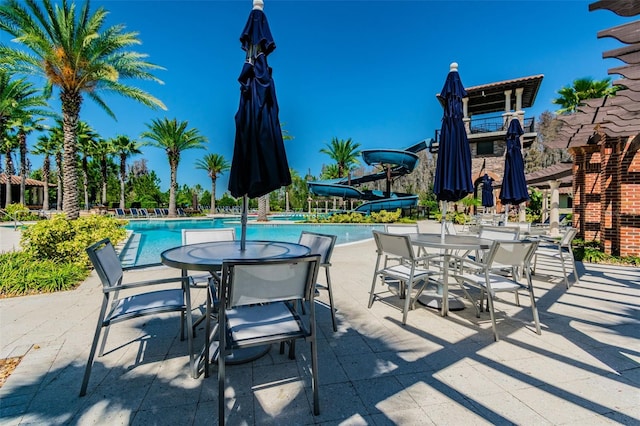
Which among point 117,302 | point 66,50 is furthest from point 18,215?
point 117,302

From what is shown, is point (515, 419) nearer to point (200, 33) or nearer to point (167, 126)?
point (200, 33)

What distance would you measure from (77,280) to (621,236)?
9.39 m

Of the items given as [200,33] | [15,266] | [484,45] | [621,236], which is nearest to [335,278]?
[15,266]

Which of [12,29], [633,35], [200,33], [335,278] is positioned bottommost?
[335,278]

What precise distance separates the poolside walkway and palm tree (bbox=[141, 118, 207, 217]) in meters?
20.4

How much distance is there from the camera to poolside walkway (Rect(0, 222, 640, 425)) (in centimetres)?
153

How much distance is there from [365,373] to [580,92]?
19.7m

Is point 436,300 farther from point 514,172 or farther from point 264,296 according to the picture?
point 514,172

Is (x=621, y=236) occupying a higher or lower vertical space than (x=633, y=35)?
lower

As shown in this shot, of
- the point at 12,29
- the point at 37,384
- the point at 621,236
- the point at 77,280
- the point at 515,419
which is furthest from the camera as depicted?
the point at 12,29

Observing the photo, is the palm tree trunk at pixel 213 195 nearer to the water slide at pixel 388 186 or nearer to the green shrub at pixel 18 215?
the water slide at pixel 388 186

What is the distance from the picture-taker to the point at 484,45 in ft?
45.5

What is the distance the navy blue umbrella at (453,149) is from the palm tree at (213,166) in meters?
28.7

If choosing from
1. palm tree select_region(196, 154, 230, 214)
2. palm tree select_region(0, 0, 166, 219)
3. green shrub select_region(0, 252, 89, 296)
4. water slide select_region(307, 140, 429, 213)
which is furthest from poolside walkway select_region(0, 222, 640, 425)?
palm tree select_region(196, 154, 230, 214)
